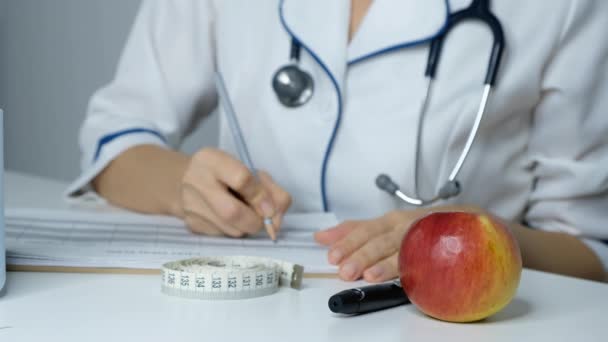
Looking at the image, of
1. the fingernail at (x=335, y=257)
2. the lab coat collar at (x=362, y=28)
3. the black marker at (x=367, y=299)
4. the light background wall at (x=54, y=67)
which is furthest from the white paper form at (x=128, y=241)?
the light background wall at (x=54, y=67)

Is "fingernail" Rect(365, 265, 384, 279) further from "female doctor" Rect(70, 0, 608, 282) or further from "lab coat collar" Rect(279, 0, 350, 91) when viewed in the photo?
"lab coat collar" Rect(279, 0, 350, 91)

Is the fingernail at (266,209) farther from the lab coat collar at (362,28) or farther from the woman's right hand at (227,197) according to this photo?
the lab coat collar at (362,28)

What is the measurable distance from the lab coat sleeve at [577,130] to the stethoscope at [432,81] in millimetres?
→ 100

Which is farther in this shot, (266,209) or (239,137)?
(239,137)

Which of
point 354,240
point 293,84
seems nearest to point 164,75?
point 293,84

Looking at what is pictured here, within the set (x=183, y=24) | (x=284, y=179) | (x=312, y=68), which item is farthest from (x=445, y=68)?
(x=183, y=24)

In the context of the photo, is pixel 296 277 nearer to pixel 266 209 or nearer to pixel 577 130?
pixel 266 209

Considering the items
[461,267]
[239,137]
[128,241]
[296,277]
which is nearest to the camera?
[461,267]

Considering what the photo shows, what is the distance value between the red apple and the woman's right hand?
1.05 feet

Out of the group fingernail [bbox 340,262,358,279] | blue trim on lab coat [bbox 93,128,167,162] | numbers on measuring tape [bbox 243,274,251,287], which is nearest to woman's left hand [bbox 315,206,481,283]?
fingernail [bbox 340,262,358,279]

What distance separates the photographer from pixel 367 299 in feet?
1.92

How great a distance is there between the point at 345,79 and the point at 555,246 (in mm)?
352

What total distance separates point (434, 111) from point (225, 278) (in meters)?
0.52

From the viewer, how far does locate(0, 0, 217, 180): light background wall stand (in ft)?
8.64
